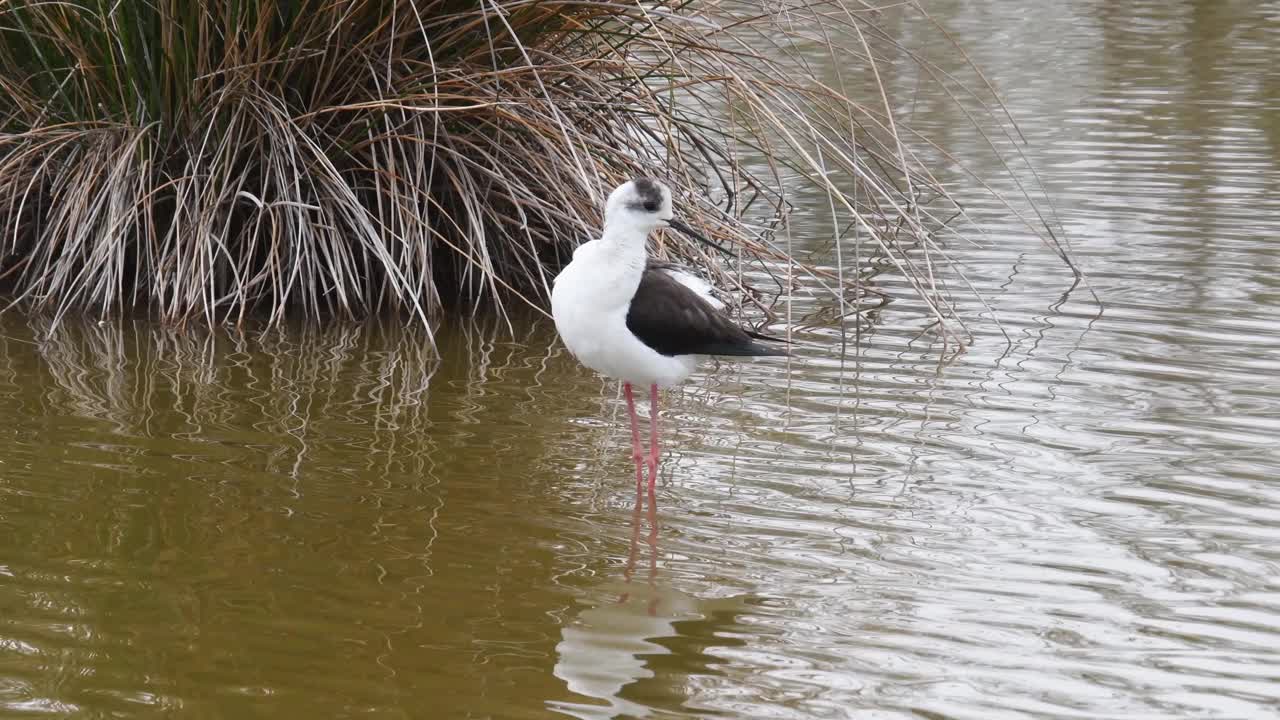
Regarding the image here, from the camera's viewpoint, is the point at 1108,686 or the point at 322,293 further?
the point at 322,293

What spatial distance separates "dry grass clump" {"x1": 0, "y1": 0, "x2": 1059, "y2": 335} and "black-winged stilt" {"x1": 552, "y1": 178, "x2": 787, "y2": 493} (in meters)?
1.79

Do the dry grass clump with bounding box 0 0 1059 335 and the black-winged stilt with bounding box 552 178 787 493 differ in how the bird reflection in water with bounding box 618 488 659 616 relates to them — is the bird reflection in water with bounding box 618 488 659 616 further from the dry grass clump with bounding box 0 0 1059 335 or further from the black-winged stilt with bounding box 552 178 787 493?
the dry grass clump with bounding box 0 0 1059 335

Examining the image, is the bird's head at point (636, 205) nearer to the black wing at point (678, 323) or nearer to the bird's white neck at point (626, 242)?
the bird's white neck at point (626, 242)

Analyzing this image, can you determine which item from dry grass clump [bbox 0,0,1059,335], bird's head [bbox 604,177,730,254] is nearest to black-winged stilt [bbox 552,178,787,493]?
bird's head [bbox 604,177,730,254]

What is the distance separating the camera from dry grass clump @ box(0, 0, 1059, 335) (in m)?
6.71

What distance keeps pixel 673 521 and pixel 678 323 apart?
587mm

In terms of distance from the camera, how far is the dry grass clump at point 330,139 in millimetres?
6707

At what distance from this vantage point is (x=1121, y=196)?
896 cm

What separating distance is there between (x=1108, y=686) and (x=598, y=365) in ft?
5.90

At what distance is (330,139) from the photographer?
274 inches

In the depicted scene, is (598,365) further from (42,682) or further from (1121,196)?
(1121,196)

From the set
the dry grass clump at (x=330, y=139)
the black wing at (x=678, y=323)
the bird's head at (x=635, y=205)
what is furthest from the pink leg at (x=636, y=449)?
the dry grass clump at (x=330, y=139)

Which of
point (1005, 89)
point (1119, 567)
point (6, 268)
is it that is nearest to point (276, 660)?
point (1119, 567)

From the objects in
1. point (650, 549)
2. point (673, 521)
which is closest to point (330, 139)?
point (673, 521)
